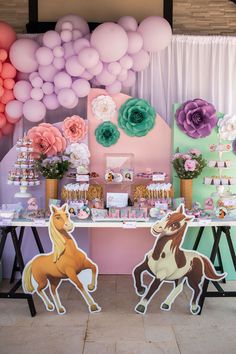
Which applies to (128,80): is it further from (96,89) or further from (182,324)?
(182,324)

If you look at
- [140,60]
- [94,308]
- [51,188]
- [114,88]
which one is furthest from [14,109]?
[94,308]

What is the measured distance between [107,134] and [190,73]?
1065 millimetres

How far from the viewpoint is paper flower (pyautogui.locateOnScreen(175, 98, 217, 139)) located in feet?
12.9

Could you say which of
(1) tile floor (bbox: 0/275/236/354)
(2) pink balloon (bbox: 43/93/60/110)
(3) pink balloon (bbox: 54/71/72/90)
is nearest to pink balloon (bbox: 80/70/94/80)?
(3) pink balloon (bbox: 54/71/72/90)

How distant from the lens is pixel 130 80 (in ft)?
13.0

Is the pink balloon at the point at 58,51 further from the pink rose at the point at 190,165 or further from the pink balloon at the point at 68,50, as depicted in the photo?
the pink rose at the point at 190,165

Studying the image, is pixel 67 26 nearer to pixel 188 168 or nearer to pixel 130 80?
pixel 130 80

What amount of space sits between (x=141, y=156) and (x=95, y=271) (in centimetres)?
131

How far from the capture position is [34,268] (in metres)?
3.28

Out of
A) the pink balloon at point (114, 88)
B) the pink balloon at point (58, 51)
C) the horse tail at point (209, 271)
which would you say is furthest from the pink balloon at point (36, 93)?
the horse tail at point (209, 271)

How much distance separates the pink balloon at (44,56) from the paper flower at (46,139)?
1.94ft

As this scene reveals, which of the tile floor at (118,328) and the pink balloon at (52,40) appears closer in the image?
the tile floor at (118,328)

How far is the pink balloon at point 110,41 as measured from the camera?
138 inches

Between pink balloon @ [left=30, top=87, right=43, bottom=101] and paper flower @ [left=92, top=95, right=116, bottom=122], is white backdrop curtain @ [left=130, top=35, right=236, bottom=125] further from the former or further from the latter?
pink balloon @ [left=30, top=87, right=43, bottom=101]
